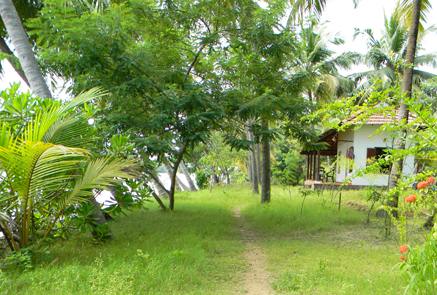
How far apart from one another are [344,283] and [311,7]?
1254 cm

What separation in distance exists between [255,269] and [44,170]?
334cm

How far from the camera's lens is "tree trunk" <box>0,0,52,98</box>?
595 cm

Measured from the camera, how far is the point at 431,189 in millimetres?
3721

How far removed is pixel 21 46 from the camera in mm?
5957

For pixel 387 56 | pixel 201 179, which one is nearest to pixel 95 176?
pixel 201 179

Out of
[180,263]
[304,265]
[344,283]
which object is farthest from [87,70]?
[344,283]

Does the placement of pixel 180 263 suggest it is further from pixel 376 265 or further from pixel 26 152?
pixel 376 265

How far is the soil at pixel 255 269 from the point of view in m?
4.30

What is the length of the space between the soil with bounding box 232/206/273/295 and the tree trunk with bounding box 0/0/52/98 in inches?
183

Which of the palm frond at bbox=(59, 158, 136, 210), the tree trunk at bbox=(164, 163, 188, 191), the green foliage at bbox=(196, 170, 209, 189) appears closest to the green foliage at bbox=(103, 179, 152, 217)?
the palm frond at bbox=(59, 158, 136, 210)

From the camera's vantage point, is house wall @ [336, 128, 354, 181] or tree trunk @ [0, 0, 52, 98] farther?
house wall @ [336, 128, 354, 181]

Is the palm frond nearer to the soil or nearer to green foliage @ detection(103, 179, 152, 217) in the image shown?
green foliage @ detection(103, 179, 152, 217)

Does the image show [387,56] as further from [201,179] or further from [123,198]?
[123,198]

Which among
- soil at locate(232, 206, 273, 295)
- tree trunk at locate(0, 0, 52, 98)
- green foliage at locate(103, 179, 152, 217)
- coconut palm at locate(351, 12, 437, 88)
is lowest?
soil at locate(232, 206, 273, 295)
